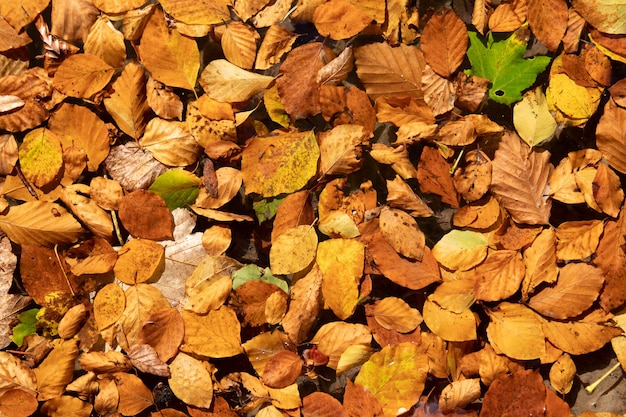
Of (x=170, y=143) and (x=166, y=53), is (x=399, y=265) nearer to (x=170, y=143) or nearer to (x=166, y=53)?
(x=170, y=143)

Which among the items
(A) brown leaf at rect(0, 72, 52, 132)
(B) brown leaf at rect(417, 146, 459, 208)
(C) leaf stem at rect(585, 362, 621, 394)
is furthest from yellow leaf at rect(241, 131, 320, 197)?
(C) leaf stem at rect(585, 362, 621, 394)

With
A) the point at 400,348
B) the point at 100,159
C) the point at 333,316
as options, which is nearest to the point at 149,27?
the point at 100,159

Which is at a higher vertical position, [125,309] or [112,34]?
[112,34]

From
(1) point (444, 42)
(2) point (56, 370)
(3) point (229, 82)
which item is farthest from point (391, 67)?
(2) point (56, 370)

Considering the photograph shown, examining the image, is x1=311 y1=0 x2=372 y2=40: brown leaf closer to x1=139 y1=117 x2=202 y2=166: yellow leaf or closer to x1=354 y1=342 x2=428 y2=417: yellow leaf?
x1=139 y1=117 x2=202 y2=166: yellow leaf

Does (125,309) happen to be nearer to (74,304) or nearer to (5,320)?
(74,304)

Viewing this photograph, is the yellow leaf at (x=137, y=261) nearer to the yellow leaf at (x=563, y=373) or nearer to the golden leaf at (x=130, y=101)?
the golden leaf at (x=130, y=101)
